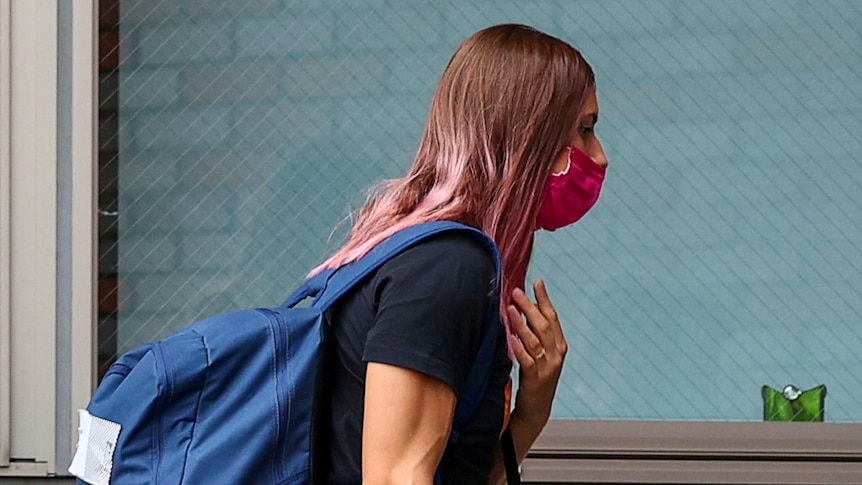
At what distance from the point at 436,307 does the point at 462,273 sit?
58 millimetres

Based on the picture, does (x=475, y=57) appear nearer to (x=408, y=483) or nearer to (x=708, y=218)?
(x=408, y=483)

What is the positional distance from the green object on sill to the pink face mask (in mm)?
2176

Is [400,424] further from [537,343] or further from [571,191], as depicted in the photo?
[571,191]

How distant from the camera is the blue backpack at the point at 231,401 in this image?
1883mm

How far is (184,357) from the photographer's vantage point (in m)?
1.89

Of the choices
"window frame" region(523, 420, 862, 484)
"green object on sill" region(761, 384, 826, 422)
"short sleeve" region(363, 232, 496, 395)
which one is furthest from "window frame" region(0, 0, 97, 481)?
"short sleeve" region(363, 232, 496, 395)

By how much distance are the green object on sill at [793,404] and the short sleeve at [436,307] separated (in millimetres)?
2576

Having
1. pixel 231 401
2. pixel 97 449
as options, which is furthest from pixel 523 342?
pixel 97 449

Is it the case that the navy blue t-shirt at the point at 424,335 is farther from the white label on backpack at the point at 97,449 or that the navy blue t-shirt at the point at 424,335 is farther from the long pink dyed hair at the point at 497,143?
the white label on backpack at the point at 97,449

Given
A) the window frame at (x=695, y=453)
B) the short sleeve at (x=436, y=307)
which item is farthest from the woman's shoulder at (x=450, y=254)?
the window frame at (x=695, y=453)

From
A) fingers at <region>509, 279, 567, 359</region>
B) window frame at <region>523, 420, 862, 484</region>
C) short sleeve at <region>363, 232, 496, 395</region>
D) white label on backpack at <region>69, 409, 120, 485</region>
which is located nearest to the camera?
short sleeve at <region>363, 232, 496, 395</region>

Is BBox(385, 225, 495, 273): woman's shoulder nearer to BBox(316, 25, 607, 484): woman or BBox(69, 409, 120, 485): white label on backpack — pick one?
BBox(316, 25, 607, 484): woman

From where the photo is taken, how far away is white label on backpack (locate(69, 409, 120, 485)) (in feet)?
6.29

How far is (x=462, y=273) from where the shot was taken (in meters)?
1.83
